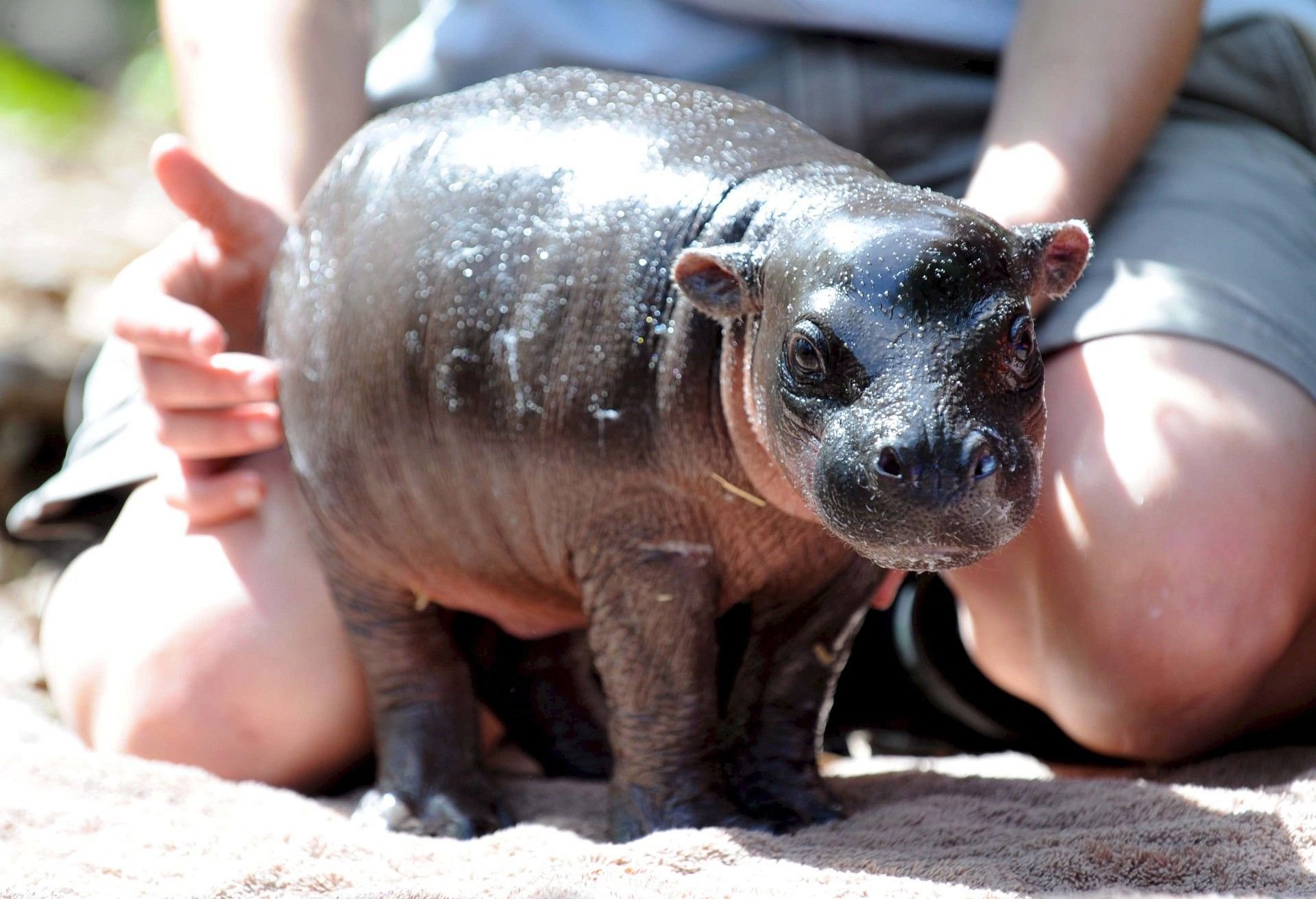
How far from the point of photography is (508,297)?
1.93m

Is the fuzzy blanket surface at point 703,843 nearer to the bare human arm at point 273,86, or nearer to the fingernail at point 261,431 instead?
the fingernail at point 261,431

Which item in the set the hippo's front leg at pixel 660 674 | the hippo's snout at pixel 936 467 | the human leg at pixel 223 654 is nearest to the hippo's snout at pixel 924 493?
the hippo's snout at pixel 936 467

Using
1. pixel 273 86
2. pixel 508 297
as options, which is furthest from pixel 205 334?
pixel 273 86

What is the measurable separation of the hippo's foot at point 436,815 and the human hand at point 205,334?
23.1 inches

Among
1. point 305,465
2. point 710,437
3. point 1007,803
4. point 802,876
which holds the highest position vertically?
point 710,437

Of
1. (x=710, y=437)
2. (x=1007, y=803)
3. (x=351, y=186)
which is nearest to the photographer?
(x=710, y=437)

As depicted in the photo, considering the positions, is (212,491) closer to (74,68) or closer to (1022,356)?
(1022,356)

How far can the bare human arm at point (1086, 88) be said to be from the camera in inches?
95.0

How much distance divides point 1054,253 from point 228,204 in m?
1.36

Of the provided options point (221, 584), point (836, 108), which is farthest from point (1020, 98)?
point (221, 584)

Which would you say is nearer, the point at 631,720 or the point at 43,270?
the point at 631,720

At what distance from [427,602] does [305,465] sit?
0.27 m

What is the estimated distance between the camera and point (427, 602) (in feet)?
7.43

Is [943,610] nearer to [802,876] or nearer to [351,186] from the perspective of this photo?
[802,876]
